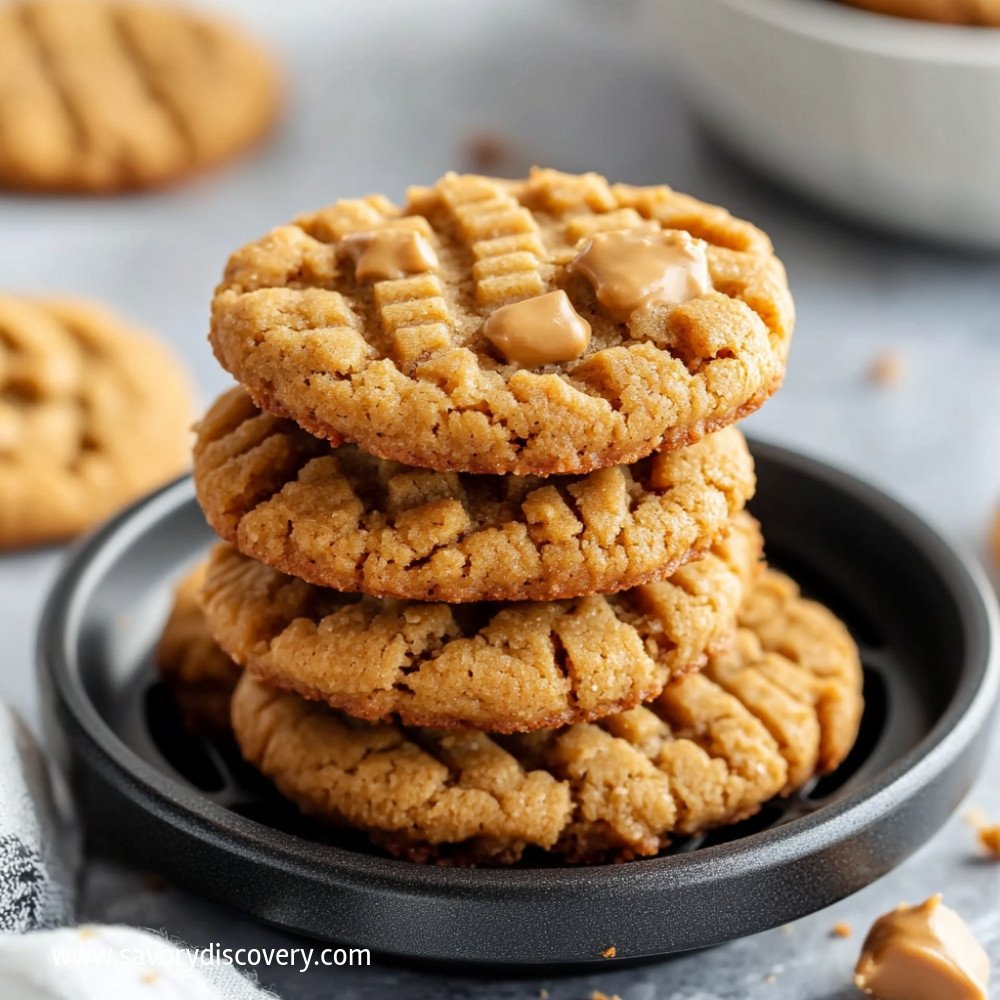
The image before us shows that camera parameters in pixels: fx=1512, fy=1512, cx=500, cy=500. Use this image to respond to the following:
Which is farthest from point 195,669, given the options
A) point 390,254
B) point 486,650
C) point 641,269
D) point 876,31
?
point 876,31

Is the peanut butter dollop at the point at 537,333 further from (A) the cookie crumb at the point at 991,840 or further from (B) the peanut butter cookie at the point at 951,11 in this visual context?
(B) the peanut butter cookie at the point at 951,11

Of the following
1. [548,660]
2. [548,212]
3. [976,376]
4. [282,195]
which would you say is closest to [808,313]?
[976,376]

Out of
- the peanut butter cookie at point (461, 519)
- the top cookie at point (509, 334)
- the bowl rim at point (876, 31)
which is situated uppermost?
the top cookie at point (509, 334)

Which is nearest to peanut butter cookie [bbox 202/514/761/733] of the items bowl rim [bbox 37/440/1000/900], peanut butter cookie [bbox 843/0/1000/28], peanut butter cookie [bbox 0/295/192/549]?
bowl rim [bbox 37/440/1000/900]

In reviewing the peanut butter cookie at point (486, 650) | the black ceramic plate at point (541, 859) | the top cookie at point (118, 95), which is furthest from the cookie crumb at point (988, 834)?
the top cookie at point (118, 95)

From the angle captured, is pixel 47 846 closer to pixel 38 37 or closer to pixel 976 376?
pixel 976 376

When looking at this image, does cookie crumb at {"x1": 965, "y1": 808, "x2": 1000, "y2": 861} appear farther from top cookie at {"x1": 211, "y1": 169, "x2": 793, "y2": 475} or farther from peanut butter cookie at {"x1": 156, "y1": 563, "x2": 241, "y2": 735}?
peanut butter cookie at {"x1": 156, "y1": 563, "x2": 241, "y2": 735}

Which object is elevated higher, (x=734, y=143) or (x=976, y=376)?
(x=734, y=143)
